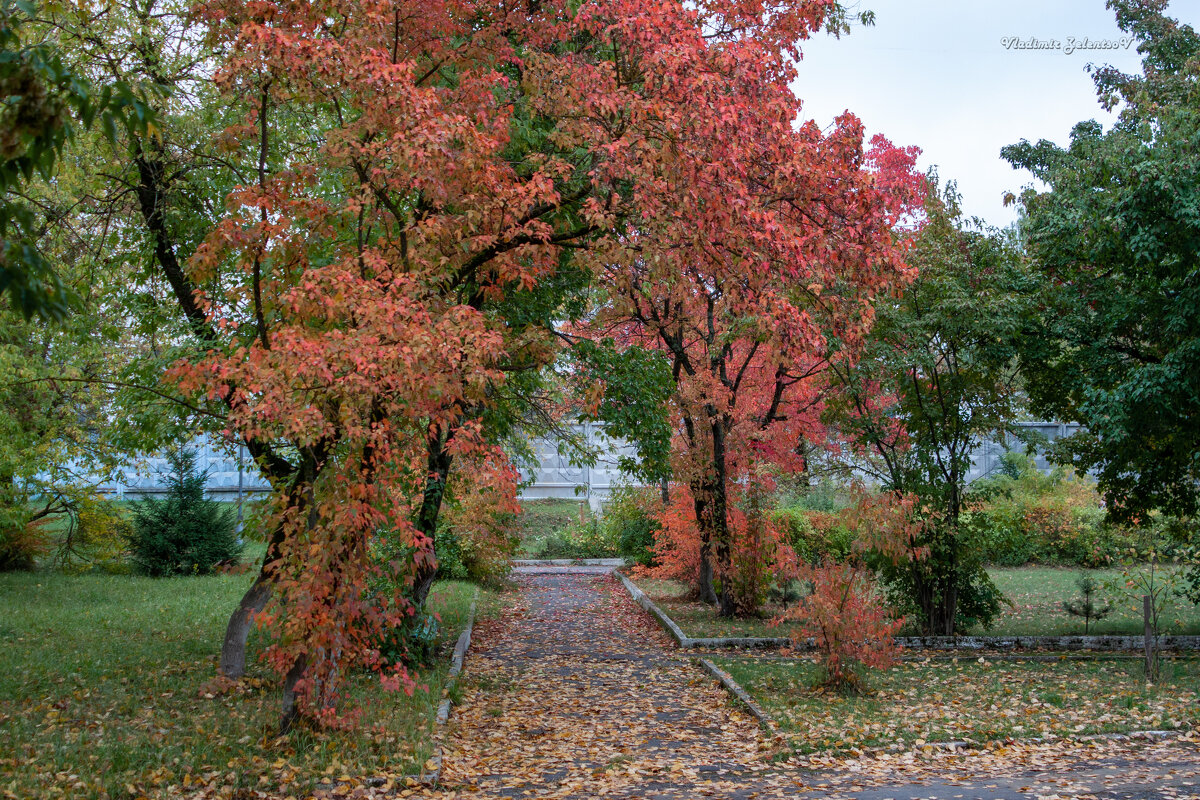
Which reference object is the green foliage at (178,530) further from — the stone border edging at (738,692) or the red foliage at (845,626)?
the red foliage at (845,626)

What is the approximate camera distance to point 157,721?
698 cm

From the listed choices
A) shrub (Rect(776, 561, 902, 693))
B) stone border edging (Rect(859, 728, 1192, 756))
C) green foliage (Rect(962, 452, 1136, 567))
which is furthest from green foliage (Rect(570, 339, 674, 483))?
green foliage (Rect(962, 452, 1136, 567))

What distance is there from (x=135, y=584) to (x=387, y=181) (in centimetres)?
1344

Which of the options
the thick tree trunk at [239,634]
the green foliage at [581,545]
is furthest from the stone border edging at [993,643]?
the green foliage at [581,545]

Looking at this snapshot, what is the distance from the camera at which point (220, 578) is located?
18516 mm

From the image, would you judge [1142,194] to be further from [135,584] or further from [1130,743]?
[135,584]

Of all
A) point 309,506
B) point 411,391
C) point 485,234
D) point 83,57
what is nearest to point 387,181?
point 485,234

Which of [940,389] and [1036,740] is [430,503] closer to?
[1036,740]

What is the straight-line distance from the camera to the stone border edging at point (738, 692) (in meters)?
7.62

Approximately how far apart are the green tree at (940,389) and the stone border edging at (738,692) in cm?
327

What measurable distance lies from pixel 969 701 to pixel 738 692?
2.19 meters

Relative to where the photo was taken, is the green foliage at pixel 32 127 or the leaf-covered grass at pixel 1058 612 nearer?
the green foliage at pixel 32 127

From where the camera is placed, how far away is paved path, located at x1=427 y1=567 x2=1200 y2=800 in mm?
5965

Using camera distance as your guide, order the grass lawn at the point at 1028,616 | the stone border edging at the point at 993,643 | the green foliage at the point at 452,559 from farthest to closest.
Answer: the green foliage at the point at 452,559 < the grass lawn at the point at 1028,616 < the stone border edging at the point at 993,643
